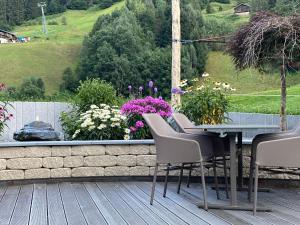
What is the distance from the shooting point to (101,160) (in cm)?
571

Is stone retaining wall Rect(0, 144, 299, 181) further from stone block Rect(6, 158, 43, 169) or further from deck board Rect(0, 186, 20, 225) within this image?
deck board Rect(0, 186, 20, 225)

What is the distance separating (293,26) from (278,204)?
2.67m

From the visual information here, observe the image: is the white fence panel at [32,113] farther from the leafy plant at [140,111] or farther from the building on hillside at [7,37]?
the building on hillside at [7,37]

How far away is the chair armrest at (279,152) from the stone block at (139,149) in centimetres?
206

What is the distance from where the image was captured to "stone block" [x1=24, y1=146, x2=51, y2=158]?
18.1 feet

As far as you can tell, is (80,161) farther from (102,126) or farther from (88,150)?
(102,126)

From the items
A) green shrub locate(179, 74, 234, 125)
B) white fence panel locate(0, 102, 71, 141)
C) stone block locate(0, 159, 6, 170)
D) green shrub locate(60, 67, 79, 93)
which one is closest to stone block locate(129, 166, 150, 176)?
stone block locate(0, 159, 6, 170)

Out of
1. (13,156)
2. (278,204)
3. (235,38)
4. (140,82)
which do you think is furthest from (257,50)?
(140,82)

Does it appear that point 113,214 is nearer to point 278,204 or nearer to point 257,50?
point 278,204

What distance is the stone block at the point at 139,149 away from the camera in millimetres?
5766

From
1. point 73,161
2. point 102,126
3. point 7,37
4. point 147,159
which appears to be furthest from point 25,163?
point 7,37

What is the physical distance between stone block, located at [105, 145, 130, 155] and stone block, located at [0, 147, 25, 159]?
91cm

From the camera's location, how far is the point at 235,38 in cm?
679

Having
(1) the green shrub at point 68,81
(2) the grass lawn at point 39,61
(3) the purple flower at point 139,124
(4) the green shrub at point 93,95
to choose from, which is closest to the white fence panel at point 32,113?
(4) the green shrub at point 93,95
